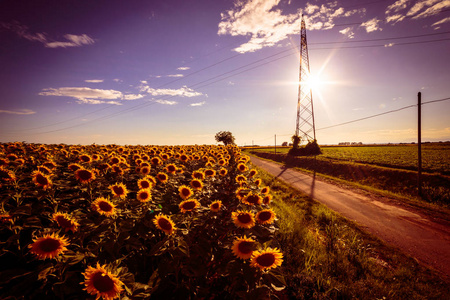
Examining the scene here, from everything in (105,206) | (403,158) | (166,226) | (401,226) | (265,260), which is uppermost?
(105,206)

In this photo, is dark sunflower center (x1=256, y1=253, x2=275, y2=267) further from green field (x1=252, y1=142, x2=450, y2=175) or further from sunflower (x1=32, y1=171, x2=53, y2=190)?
green field (x1=252, y1=142, x2=450, y2=175)

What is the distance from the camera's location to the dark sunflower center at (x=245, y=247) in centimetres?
238

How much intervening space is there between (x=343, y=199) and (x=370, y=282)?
931cm

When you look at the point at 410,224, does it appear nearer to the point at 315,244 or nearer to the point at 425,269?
the point at 425,269

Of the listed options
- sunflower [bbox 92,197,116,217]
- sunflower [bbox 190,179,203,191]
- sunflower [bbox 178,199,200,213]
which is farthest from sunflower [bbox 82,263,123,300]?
sunflower [bbox 190,179,203,191]

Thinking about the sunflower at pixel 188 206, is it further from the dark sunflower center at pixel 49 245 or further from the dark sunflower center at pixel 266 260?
the dark sunflower center at pixel 49 245

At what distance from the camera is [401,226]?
8.55 metres

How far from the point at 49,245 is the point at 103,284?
2.73ft

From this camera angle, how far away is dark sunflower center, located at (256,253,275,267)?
7.45ft

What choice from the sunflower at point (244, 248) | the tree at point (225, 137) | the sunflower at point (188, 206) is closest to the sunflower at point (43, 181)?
the sunflower at point (188, 206)

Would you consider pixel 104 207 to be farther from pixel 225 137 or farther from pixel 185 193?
pixel 225 137

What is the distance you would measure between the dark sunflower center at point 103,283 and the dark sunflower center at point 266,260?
1603 mm

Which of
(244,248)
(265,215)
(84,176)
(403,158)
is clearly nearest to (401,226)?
(265,215)

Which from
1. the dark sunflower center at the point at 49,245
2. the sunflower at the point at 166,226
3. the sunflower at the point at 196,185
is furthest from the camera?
the sunflower at the point at 196,185
